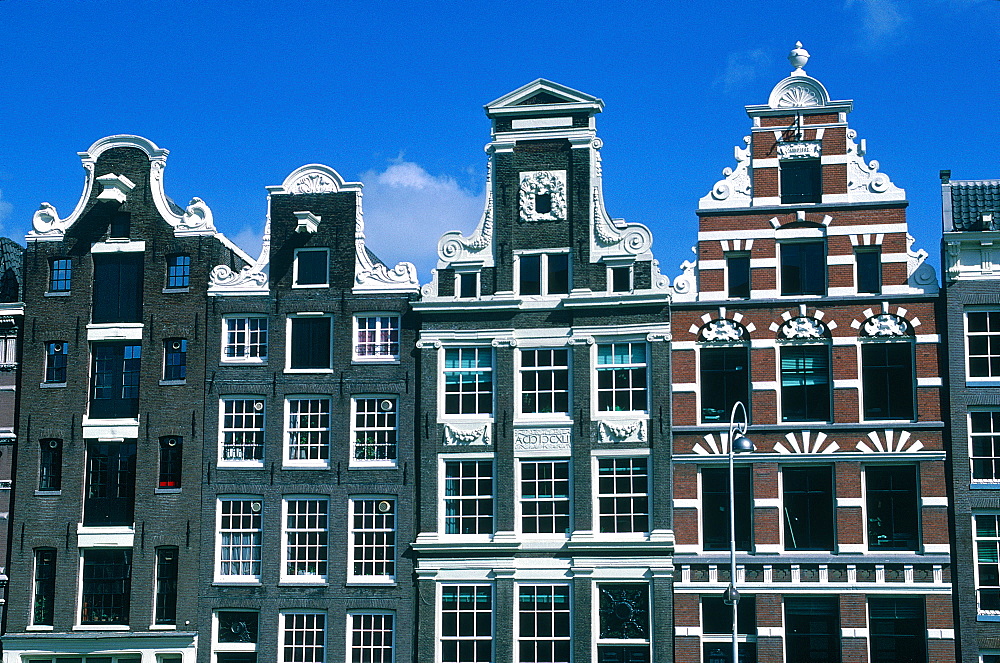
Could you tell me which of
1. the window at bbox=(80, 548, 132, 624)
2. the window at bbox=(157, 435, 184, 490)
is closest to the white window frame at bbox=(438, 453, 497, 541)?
the window at bbox=(157, 435, 184, 490)

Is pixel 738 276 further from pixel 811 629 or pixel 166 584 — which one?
pixel 166 584

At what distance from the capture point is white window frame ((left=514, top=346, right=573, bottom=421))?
38906 mm

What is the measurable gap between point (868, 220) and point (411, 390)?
15.1 meters

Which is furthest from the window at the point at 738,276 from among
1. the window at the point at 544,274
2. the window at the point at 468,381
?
the window at the point at 468,381

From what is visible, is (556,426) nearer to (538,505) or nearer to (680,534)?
(538,505)

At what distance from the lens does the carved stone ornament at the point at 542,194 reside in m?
39.9

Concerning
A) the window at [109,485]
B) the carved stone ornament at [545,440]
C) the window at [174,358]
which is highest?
the window at [174,358]

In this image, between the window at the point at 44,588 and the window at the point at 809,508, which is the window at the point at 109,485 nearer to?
the window at the point at 44,588

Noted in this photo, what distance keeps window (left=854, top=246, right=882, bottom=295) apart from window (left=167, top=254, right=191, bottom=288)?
21.5m

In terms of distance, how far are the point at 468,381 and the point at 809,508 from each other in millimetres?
11175

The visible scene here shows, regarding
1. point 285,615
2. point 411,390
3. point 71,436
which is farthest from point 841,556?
point 71,436

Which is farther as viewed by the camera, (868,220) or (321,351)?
(321,351)

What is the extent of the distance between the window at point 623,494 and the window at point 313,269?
10938mm

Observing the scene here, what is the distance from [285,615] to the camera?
39.2m
